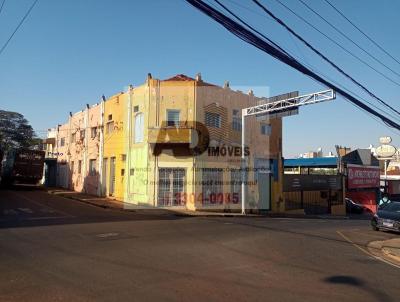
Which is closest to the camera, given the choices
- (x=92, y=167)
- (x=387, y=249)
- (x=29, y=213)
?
(x=387, y=249)

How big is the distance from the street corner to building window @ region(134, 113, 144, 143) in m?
17.2

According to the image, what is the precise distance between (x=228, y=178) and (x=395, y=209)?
1111 cm

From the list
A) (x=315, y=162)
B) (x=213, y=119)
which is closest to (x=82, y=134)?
(x=213, y=119)

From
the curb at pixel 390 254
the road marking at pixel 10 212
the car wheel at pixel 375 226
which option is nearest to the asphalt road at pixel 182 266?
the curb at pixel 390 254

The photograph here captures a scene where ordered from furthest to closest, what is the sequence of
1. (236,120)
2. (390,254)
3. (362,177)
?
(362,177), (236,120), (390,254)

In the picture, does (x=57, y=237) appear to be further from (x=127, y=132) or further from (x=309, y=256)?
(x=127, y=132)

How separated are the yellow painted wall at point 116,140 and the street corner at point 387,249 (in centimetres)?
1903

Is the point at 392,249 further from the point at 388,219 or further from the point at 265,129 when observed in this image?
the point at 265,129

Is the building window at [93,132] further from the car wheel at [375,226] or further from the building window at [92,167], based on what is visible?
the car wheel at [375,226]

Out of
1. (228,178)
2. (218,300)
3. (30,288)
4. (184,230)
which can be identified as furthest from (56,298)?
(228,178)

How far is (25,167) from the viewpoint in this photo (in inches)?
1588

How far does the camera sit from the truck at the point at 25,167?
1581 inches

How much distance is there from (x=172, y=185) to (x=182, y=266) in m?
18.8

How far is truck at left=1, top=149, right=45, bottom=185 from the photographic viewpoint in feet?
132
